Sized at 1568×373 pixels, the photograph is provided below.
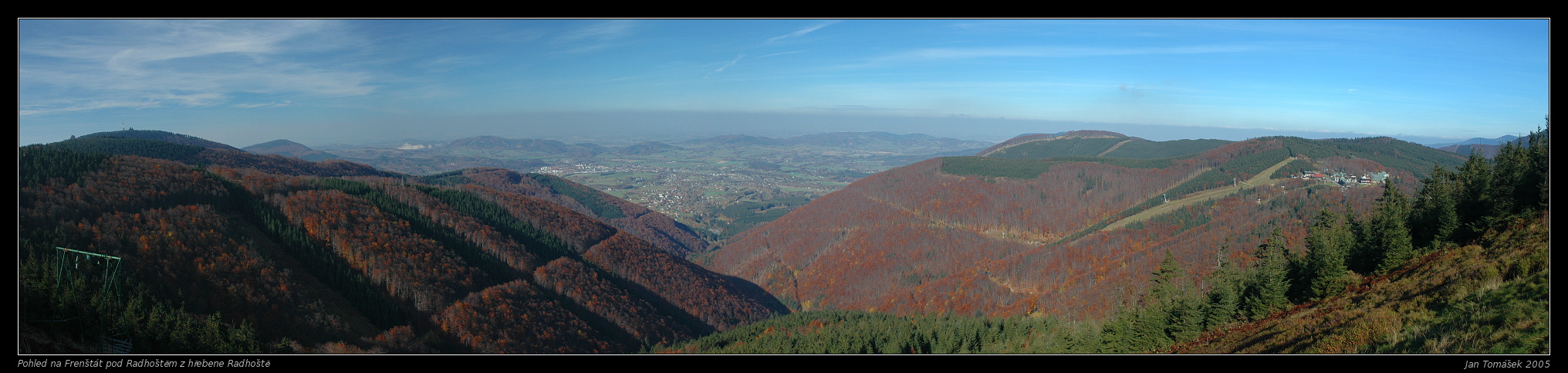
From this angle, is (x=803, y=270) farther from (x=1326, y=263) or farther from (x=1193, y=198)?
(x=1326, y=263)

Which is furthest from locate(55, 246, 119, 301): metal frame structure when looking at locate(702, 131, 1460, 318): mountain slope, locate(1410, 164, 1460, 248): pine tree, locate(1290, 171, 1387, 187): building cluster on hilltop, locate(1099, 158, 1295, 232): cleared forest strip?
locate(1290, 171, 1387, 187): building cluster on hilltop

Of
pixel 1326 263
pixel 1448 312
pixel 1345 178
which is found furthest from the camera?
pixel 1345 178

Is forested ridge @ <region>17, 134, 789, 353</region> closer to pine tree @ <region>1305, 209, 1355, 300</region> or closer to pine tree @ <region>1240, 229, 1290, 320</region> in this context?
pine tree @ <region>1240, 229, 1290, 320</region>

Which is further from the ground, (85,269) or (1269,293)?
(85,269)

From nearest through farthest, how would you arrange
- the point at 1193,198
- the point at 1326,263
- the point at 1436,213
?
the point at 1326,263, the point at 1436,213, the point at 1193,198

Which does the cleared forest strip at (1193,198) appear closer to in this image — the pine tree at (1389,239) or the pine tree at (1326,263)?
the pine tree at (1326,263)

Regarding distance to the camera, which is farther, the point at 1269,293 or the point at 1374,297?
the point at 1269,293

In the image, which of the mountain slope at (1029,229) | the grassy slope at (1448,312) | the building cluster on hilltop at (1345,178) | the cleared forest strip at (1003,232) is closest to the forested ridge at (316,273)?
the mountain slope at (1029,229)

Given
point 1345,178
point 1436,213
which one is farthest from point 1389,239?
point 1345,178
